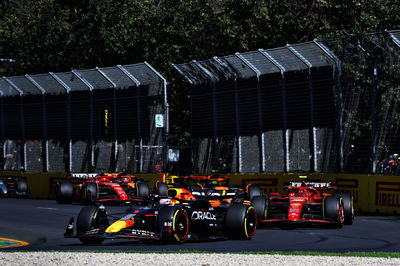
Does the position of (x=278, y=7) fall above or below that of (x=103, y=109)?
above

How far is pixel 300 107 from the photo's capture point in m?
26.6

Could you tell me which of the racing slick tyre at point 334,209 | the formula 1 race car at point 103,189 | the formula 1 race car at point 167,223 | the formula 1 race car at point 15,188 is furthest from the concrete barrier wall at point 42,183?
the formula 1 race car at point 167,223

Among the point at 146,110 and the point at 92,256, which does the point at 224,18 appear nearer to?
the point at 146,110

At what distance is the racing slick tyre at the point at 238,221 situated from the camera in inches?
629

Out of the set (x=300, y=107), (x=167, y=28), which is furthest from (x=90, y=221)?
(x=167, y=28)

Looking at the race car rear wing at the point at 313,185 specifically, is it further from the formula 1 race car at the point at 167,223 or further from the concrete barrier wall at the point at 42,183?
the concrete barrier wall at the point at 42,183

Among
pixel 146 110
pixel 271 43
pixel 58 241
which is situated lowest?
pixel 58 241

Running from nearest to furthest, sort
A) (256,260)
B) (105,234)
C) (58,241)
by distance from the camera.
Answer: (256,260) < (105,234) < (58,241)

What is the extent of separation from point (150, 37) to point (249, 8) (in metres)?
5.82

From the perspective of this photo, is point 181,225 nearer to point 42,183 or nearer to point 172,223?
point 172,223

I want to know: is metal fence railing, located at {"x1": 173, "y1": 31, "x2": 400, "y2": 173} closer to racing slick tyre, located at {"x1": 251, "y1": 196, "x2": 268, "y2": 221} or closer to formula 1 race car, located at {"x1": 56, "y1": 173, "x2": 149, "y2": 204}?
formula 1 race car, located at {"x1": 56, "y1": 173, "x2": 149, "y2": 204}

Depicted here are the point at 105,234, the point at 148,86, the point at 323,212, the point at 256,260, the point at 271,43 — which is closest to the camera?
the point at 256,260

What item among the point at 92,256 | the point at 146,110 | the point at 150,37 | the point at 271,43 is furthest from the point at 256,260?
the point at 150,37

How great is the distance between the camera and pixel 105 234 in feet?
50.4
